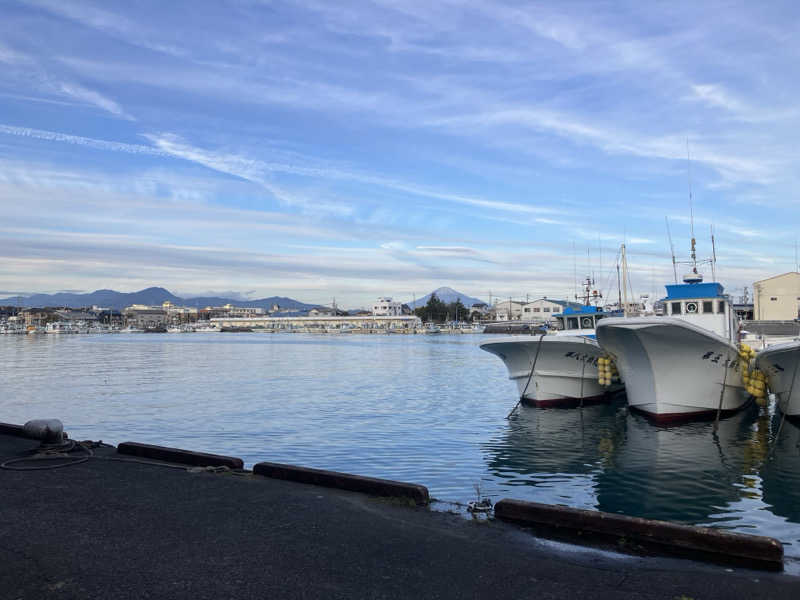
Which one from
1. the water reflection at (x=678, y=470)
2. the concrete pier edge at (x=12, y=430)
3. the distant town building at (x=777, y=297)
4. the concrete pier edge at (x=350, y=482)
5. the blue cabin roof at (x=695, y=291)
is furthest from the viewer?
the distant town building at (x=777, y=297)

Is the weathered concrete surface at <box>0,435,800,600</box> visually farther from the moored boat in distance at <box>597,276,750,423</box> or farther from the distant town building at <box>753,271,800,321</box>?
the distant town building at <box>753,271,800,321</box>

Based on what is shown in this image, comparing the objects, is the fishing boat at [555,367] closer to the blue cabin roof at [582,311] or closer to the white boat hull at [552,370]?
the white boat hull at [552,370]

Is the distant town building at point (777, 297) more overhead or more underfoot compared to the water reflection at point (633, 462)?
more overhead

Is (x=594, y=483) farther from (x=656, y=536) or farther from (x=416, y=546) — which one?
(x=416, y=546)

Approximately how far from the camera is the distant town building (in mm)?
69438

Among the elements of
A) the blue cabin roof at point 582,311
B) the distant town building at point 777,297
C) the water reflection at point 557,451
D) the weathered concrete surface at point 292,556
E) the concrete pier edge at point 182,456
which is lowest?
the water reflection at point 557,451

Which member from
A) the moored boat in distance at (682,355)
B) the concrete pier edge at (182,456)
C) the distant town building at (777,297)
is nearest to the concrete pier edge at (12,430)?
the concrete pier edge at (182,456)

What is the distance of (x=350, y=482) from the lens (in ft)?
29.8

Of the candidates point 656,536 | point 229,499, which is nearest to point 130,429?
point 229,499

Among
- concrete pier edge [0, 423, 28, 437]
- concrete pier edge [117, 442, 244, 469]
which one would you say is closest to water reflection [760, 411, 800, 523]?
concrete pier edge [117, 442, 244, 469]

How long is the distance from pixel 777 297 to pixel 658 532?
245ft

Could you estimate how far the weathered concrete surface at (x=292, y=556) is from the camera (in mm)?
5566

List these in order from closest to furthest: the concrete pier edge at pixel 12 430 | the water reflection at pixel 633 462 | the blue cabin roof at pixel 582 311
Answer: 1. the water reflection at pixel 633 462
2. the concrete pier edge at pixel 12 430
3. the blue cabin roof at pixel 582 311

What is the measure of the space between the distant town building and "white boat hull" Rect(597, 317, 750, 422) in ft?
184
